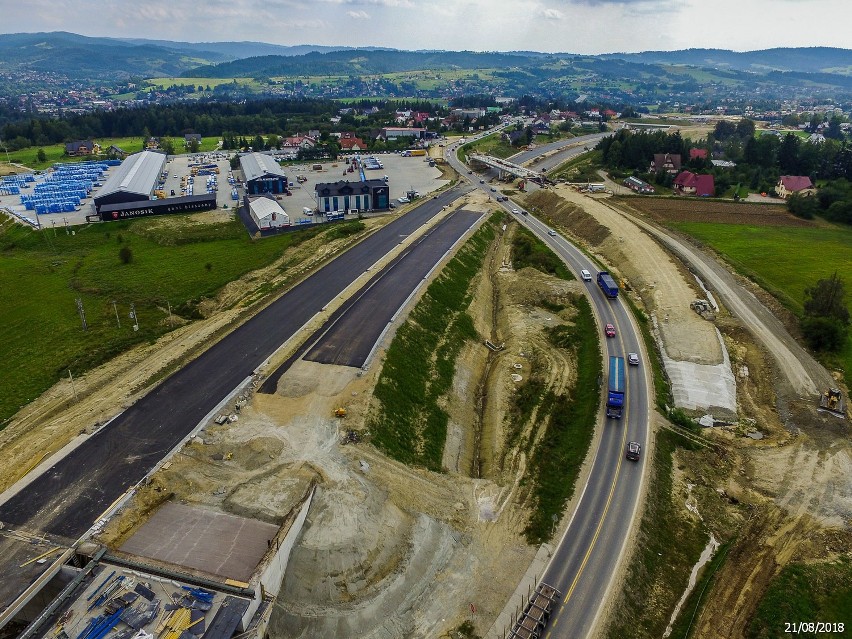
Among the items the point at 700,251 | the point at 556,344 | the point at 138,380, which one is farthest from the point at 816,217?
the point at 138,380

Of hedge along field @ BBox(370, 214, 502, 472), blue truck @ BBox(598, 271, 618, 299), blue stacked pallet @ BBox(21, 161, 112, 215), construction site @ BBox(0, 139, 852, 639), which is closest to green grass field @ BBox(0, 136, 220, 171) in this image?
blue stacked pallet @ BBox(21, 161, 112, 215)

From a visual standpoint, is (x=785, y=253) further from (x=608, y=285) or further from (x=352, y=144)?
(x=352, y=144)

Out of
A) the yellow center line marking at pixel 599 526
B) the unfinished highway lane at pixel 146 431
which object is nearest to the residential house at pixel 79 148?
the unfinished highway lane at pixel 146 431

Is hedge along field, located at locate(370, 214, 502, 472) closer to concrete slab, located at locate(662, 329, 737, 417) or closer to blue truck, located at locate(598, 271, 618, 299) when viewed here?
blue truck, located at locate(598, 271, 618, 299)

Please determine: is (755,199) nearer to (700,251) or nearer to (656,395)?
(700,251)

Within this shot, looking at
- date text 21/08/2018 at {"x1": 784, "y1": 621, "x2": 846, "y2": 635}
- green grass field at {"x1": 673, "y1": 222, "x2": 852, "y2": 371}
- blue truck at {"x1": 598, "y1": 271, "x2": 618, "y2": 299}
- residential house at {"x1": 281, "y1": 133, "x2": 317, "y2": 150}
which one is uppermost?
residential house at {"x1": 281, "y1": 133, "x2": 317, "y2": 150}

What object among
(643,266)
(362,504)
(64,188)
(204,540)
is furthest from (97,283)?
(643,266)
